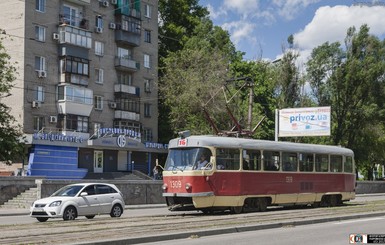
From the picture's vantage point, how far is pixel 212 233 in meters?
14.9

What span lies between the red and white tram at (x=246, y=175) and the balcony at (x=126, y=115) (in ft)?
106

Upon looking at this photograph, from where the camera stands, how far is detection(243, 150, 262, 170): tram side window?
23.6m

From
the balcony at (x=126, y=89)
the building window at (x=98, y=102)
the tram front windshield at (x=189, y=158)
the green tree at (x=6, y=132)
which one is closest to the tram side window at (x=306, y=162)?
the tram front windshield at (x=189, y=158)

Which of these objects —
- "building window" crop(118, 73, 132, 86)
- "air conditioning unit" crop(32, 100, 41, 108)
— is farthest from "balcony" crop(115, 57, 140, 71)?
"air conditioning unit" crop(32, 100, 41, 108)

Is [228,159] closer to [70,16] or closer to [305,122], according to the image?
[305,122]

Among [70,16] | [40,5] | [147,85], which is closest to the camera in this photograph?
[40,5]

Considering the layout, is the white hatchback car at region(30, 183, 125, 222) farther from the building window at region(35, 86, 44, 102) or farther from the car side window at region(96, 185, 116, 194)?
the building window at region(35, 86, 44, 102)

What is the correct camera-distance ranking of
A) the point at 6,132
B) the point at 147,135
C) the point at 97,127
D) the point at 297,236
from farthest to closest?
the point at 147,135
the point at 97,127
the point at 6,132
the point at 297,236

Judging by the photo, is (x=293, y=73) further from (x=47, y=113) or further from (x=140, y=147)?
(x=47, y=113)

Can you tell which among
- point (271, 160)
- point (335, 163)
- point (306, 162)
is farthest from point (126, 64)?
point (271, 160)

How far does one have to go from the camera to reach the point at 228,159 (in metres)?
22.9

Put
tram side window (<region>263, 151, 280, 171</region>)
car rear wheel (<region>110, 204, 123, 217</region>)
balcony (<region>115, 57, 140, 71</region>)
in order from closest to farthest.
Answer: car rear wheel (<region>110, 204, 123, 217</region>), tram side window (<region>263, 151, 280, 171</region>), balcony (<region>115, 57, 140, 71</region>)

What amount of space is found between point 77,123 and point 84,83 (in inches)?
148

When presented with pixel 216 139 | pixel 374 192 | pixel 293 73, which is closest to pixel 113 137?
pixel 293 73
